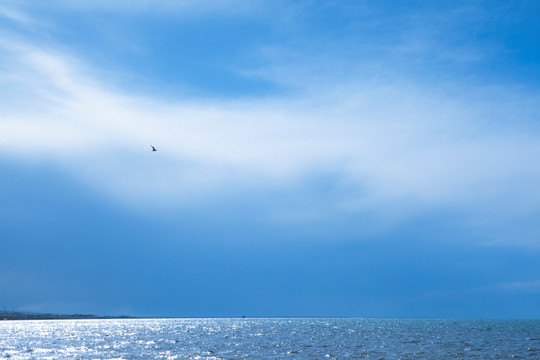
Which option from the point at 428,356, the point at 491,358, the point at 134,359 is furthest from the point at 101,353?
the point at 491,358

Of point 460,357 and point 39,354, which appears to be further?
point 39,354

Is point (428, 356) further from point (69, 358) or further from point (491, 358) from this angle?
point (69, 358)

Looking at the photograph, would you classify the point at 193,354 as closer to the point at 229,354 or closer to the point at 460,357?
the point at 229,354

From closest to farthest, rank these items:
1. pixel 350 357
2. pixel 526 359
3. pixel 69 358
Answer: pixel 526 359
pixel 350 357
pixel 69 358

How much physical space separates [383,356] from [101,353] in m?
40.0

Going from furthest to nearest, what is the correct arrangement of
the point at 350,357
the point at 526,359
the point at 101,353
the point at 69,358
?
the point at 101,353, the point at 69,358, the point at 350,357, the point at 526,359

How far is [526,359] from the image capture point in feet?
202

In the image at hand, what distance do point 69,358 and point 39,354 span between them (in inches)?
368

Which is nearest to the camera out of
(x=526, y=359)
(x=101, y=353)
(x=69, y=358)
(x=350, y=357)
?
(x=526, y=359)

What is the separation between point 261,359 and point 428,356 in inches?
819

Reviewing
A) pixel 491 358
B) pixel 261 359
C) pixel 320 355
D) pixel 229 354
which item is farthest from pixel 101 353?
pixel 491 358

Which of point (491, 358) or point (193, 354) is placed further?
point (193, 354)

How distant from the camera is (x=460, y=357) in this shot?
212ft

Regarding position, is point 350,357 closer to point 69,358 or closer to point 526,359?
point 526,359
